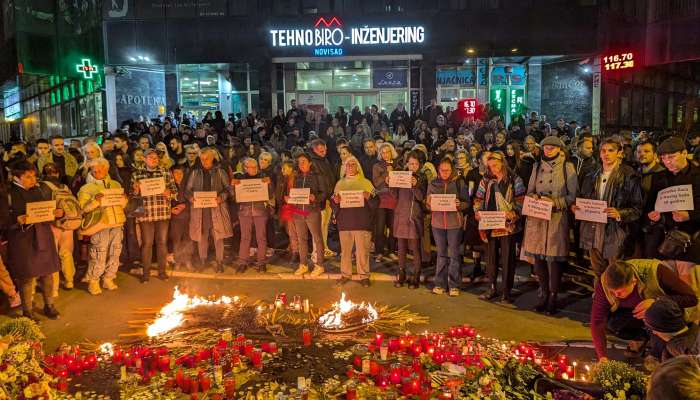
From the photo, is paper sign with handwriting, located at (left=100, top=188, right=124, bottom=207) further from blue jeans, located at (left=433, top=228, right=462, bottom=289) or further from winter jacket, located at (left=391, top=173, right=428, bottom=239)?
blue jeans, located at (left=433, top=228, right=462, bottom=289)

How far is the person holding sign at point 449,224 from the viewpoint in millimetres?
8383

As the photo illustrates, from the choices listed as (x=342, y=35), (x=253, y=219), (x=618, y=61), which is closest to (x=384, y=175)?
(x=253, y=219)

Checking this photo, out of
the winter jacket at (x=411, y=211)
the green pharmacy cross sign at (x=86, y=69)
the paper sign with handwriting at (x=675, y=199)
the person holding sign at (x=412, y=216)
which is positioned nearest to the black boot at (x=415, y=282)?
the person holding sign at (x=412, y=216)

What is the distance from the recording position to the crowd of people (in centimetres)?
604

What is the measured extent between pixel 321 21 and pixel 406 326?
20029mm

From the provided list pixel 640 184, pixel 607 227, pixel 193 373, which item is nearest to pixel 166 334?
pixel 193 373

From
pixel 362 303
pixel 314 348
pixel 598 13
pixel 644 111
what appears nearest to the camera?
pixel 314 348

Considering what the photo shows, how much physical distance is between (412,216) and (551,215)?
208 centimetres

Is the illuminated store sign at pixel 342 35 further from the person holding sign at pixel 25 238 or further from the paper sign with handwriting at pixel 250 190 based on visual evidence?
the person holding sign at pixel 25 238

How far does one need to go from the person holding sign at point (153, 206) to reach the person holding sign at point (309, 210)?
1.96 metres

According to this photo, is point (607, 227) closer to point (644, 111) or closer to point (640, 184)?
point (640, 184)

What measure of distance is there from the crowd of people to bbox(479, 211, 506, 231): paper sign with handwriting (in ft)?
0.10

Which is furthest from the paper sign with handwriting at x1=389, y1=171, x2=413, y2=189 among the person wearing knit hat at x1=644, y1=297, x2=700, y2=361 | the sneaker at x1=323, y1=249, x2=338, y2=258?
the person wearing knit hat at x1=644, y1=297, x2=700, y2=361

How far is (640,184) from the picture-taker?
7.09m
